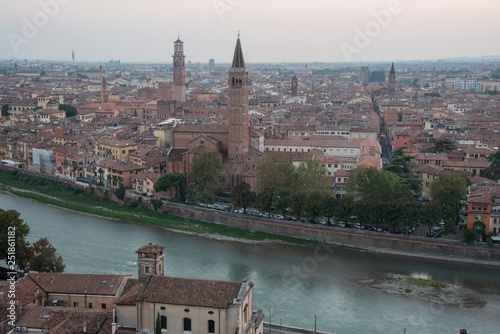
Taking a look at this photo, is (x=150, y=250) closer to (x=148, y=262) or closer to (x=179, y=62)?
(x=148, y=262)

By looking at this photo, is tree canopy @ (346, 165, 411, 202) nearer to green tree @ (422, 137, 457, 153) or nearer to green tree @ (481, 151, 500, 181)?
green tree @ (481, 151, 500, 181)

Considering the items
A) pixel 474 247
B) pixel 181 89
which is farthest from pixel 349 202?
pixel 181 89

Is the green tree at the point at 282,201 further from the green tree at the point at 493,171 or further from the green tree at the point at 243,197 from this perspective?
the green tree at the point at 493,171

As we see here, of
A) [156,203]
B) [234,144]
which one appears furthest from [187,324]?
[234,144]

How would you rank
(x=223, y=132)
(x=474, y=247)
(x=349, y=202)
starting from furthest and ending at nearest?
(x=223, y=132) < (x=349, y=202) < (x=474, y=247)

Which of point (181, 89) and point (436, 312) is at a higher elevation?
point (181, 89)

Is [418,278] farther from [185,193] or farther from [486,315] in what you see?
[185,193]

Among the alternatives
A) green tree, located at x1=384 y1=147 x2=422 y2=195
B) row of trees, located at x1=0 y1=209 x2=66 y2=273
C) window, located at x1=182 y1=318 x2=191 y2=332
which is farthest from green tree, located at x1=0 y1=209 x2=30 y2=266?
green tree, located at x1=384 y1=147 x2=422 y2=195
